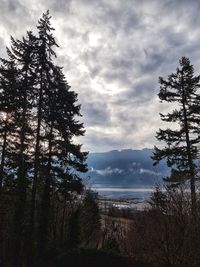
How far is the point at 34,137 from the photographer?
2502 centimetres

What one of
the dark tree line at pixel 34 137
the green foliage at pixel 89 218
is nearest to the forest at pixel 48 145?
the dark tree line at pixel 34 137

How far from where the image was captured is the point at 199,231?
15.1 meters

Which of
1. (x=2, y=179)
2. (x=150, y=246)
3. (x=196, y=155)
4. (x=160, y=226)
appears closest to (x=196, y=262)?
(x=160, y=226)

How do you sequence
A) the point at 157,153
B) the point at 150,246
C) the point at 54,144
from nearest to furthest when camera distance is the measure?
1. the point at 150,246
2. the point at 157,153
3. the point at 54,144

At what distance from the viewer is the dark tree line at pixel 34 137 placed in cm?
2509

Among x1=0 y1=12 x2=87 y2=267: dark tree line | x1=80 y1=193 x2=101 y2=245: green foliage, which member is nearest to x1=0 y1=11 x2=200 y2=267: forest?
x1=0 y1=12 x2=87 y2=267: dark tree line

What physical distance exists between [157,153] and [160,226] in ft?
34.9

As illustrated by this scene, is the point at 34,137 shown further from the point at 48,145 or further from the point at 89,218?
the point at 89,218

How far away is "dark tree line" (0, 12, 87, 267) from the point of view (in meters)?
25.1

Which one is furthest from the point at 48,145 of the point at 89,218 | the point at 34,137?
the point at 89,218

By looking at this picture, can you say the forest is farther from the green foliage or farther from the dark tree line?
the green foliage

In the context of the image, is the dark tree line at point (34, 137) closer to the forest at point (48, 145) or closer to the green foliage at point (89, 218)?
the forest at point (48, 145)

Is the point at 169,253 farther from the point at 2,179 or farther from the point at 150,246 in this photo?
the point at 2,179

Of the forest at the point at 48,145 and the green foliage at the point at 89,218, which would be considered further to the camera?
the green foliage at the point at 89,218
